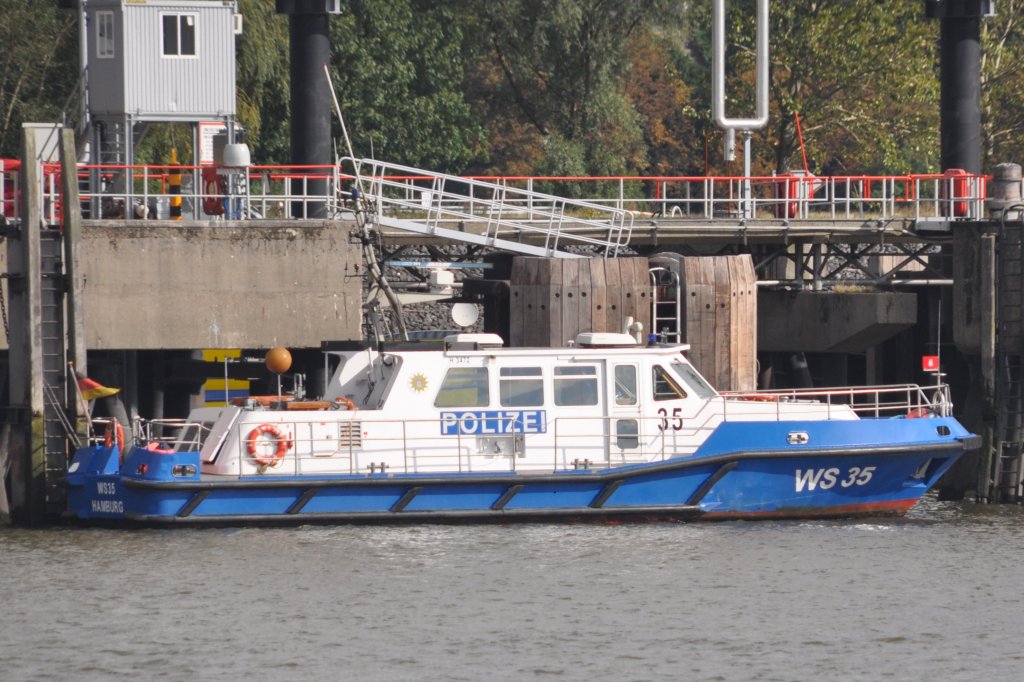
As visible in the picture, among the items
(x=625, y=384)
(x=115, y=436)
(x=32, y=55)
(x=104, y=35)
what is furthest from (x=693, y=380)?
(x=32, y=55)

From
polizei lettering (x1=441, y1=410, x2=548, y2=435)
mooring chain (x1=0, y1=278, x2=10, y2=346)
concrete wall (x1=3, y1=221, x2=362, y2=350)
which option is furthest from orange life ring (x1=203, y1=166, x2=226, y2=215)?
polizei lettering (x1=441, y1=410, x2=548, y2=435)

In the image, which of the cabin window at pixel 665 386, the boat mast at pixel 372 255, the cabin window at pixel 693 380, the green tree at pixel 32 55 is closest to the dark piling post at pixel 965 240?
the cabin window at pixel 693 380

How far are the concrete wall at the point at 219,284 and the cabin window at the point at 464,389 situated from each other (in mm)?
3338

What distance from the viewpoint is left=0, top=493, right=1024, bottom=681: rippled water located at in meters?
17.6

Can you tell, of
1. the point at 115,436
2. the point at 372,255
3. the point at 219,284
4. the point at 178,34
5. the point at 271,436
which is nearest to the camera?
the point at 271,436

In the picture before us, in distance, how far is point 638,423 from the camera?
23609 mm

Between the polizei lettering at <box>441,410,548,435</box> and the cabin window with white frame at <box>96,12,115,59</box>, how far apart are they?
10051 mm

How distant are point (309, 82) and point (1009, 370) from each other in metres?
11.3

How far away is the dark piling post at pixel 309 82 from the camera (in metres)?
29.7

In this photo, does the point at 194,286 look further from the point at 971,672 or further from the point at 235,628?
the point at 971,672

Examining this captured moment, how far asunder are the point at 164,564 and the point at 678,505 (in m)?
6.15

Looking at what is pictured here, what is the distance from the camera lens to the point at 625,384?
2366cm

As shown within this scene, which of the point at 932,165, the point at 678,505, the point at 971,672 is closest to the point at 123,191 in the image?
the point at 678,505

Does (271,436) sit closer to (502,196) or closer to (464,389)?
(464,389)
